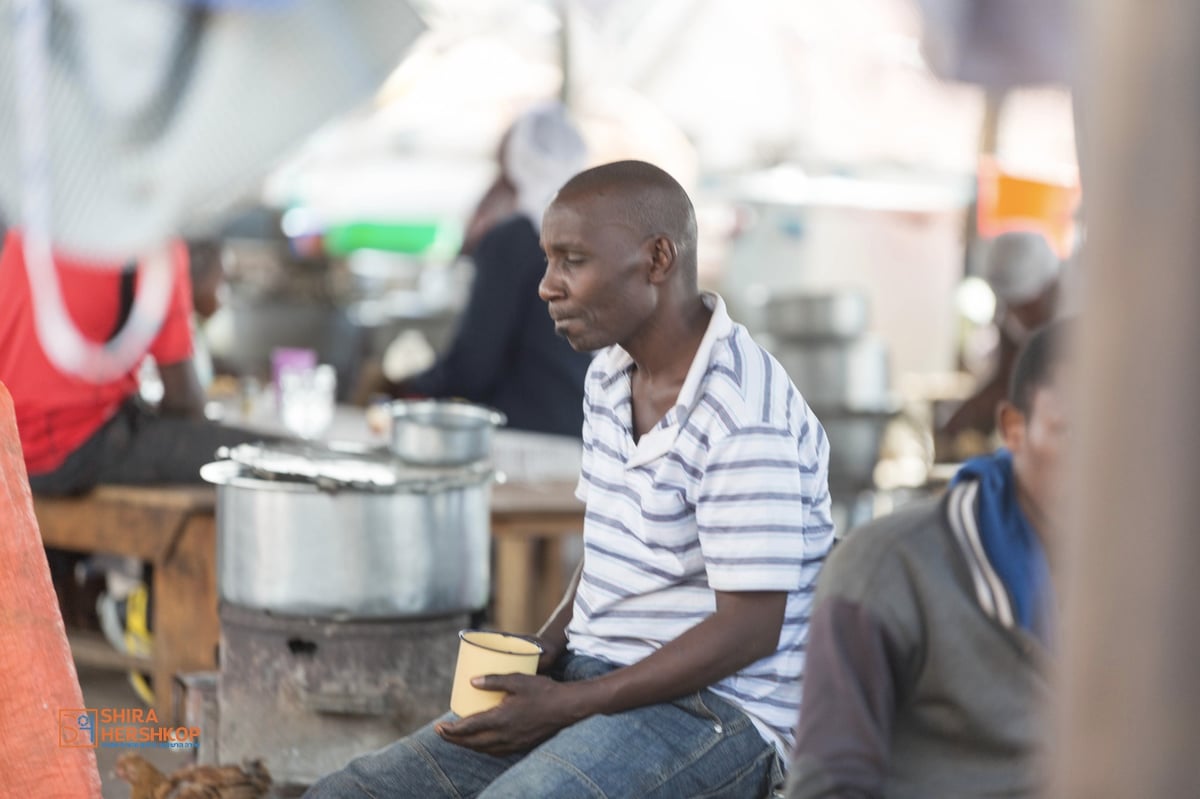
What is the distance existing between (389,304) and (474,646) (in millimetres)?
7965

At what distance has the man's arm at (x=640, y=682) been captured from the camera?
7.13ft

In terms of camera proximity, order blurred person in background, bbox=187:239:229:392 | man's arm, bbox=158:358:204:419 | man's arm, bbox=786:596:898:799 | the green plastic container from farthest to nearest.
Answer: the green plastic container < blurred person in background, bbox=187:239:229:392 < man's arm, bbox=158:358:204:419 < man's arm, bbox=786:596:898:799

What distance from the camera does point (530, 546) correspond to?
174 inches

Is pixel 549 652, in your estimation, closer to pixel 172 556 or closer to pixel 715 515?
pixel 715 515

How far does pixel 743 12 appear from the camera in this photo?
344 inches

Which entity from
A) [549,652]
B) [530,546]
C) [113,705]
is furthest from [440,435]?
[113,705]

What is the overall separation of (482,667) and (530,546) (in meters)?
2.18

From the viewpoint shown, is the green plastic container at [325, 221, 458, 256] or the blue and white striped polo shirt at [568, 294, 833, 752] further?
the green plastic container at [325, 221, 458, 256]

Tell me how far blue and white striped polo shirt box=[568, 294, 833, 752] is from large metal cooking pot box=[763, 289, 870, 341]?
529cm

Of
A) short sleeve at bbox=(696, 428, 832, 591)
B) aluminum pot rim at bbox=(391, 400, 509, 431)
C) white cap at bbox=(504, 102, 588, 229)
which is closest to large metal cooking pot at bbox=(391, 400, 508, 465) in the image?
aluminum pot rim at bbox=(391, 400, 509, 431)

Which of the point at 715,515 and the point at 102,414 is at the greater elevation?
the point at 715,515

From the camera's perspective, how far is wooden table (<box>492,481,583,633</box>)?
409 cm

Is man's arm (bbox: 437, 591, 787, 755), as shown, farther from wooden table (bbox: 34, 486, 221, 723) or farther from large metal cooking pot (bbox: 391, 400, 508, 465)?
wooden table (bbox: 34, 486, 221, 723)

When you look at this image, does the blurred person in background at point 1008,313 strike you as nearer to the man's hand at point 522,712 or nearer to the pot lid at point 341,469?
the pot lid at point 341,469
